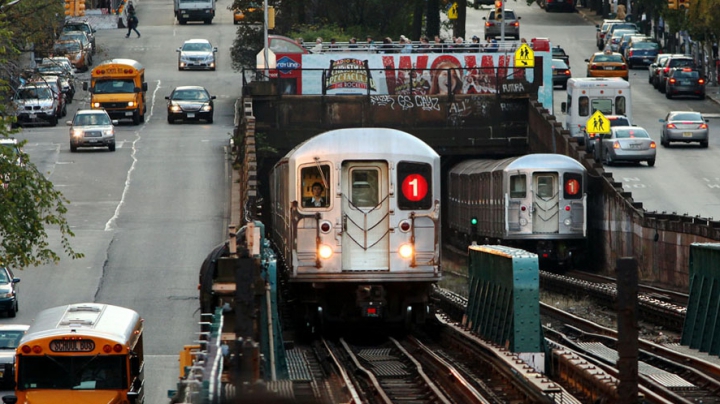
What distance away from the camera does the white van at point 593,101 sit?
2072 inches

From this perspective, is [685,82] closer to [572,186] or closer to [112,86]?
[112,86]

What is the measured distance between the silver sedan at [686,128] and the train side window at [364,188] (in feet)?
111

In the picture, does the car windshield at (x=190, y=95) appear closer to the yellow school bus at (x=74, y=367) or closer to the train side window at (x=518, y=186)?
the train side window at (x=518, y=186)

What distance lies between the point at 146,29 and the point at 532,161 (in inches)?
2309

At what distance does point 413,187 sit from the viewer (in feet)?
72.8

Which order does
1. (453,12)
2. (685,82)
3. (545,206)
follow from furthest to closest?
(453,12) → (685,82) → (545,206)

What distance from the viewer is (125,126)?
58719mm

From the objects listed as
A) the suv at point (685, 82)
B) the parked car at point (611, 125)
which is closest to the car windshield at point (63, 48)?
the parked car at point (611, 125)

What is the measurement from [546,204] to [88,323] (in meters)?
18.8

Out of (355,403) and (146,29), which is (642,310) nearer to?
(355,403)

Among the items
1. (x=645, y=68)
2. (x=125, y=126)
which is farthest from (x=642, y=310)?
(x=645, y=68)

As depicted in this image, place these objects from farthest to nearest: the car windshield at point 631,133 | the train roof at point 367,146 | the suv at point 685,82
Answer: the suv at point 685,82, the car windshield at point 631,133, the train roof at point 367,146

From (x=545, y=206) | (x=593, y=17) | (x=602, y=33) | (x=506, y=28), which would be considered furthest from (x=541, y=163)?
(x=593, y=17)

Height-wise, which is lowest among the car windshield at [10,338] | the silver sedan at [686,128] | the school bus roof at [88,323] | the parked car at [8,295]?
the parked car at [8,295]
